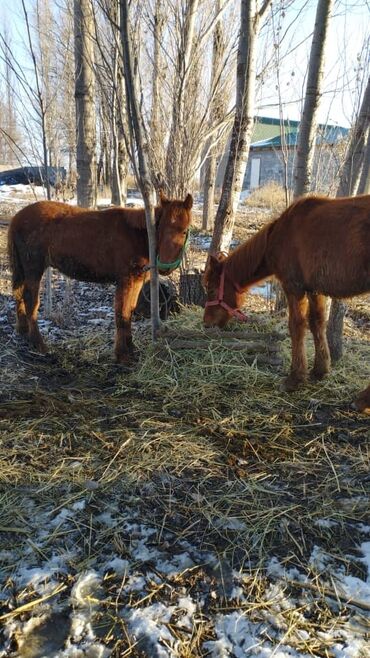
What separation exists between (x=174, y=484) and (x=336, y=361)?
8.70ft

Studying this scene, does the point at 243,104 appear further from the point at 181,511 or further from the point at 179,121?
the point at 181,511

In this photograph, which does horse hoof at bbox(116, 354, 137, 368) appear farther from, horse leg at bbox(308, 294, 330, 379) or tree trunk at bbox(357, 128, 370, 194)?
tree trunk at bbox(357, 128, 370, 194)

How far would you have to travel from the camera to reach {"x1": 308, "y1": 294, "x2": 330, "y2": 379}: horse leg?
403 centimetres

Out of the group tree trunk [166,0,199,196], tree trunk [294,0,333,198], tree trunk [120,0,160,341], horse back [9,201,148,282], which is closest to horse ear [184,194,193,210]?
tree trunk [120,0,160,341]

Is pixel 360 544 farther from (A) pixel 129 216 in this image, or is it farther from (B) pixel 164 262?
(A) pixel 129 216

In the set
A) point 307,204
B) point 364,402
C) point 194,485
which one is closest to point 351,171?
point 307,204

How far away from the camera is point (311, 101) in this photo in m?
4.62

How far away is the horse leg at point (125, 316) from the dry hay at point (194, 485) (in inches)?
10.1

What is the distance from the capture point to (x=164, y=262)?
13.3 ft

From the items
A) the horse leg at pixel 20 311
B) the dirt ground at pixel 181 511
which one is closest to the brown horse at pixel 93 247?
the horse leg at pixel 20 311

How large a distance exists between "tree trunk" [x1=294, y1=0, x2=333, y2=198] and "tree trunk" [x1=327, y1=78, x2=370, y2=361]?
420 millimetres

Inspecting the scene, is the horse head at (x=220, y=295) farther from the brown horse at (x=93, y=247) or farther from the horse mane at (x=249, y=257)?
the brown horse at (x=93, y=247)

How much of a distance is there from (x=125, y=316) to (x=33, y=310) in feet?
3.61

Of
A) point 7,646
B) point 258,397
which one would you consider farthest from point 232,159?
point 7,646
